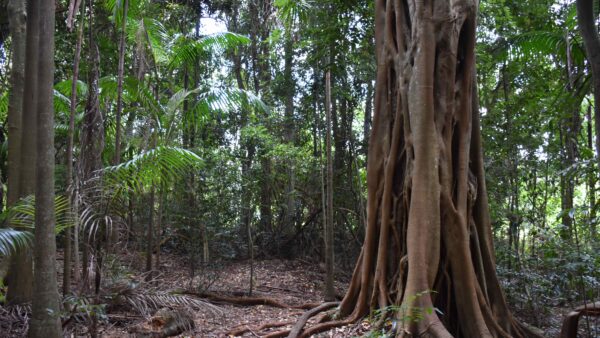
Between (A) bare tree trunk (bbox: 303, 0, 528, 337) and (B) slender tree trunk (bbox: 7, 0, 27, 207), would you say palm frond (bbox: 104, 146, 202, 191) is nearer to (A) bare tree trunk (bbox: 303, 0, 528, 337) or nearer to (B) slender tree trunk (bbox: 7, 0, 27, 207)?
(B) slender tree trunk (bbox: 7, 0, 27, 207)

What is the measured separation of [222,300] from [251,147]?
4.63 meters

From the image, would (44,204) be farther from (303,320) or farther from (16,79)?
(16,79)

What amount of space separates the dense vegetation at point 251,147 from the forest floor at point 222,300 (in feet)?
0.34

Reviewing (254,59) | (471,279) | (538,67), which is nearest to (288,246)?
(254,59)

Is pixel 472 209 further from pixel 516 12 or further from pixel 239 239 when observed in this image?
pixel 239 239

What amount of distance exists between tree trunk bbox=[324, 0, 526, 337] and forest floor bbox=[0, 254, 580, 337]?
792 mm

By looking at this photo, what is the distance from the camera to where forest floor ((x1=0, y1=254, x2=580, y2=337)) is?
547cm

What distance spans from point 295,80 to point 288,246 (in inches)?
162

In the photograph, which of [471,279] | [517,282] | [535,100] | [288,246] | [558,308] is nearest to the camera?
[471,279]

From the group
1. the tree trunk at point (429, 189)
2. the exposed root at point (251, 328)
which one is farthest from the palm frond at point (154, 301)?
the tree trunk at point (429, 189)

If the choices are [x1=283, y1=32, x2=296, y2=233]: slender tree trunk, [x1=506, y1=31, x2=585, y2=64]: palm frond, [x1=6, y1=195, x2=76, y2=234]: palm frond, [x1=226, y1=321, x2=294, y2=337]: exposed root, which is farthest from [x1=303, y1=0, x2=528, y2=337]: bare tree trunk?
[x1=283, y1=32, x2=296, y2=233]: slender tree trunk

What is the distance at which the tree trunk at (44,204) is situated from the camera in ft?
13.5

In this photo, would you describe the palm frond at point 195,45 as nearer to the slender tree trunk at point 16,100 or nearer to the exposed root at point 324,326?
the slender tree trunk at point 16,100

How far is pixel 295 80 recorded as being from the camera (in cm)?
1178
